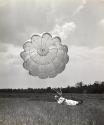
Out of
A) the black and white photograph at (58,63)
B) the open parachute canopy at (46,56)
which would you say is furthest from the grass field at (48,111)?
the open parachute canopy at (46,56)

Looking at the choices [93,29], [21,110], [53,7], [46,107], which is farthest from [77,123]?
[53,7]

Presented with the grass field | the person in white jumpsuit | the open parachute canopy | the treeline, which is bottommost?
the grass field

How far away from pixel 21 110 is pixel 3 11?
1272 mm

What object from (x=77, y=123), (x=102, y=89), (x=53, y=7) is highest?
(x=53, y=7)

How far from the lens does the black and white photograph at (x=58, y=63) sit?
13.9 ft

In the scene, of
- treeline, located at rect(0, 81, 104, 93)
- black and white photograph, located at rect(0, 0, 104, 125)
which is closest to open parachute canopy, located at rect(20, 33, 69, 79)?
black and white photograph, located at rect(0, 0, 104, 125)

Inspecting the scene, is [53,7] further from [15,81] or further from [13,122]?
[13,122]

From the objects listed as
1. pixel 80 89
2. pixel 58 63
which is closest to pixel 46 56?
pixel 58 63

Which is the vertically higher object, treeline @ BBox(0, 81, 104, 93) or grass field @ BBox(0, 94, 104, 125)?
treeline @ BBox(0, 81, 104, 93)

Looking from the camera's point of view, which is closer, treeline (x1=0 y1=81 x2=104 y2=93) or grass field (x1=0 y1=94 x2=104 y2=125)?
grass field (x1=0 y1=94 x2=104 y2=125)

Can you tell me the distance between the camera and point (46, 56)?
4312 millimetres

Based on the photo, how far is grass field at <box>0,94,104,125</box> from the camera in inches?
163

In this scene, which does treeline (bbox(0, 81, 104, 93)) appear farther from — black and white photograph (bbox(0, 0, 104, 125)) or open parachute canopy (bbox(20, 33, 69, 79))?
open parachute canopy (bbox(20, 33, 69, 79))

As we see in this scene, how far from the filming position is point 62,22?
438 centimetres
